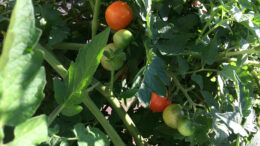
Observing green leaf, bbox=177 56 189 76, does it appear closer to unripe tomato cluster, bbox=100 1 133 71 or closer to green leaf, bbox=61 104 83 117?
unripe tomato cluster, bbox=100 1 133 71

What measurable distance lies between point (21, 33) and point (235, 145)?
0.46 meters

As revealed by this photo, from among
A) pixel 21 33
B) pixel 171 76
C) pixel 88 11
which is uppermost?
pixel 21 33

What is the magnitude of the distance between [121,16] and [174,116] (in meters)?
0.21

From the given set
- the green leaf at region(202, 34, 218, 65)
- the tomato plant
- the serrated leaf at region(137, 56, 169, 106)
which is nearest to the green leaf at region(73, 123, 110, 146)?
the tomato plant

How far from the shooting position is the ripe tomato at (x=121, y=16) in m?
0.52

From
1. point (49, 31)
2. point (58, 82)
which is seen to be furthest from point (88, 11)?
point (58, 82)

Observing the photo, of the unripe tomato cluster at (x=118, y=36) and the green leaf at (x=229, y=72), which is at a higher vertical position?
the unripe tomato cluster at (x=118, y=36)

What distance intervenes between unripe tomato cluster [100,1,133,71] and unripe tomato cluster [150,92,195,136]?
0.43ft

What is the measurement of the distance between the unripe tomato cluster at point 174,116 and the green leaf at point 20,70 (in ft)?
0.98

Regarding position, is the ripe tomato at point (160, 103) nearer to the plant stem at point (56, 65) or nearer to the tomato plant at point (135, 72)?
the tomato plant at point (135, 72)

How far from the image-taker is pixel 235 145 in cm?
56

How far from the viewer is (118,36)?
1.62 feet

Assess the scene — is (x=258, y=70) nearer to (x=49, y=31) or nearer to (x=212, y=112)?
(x=212, y=112)

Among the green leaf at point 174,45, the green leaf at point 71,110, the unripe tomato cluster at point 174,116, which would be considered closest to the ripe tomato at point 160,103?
the unripe tomato cluster at point 174,116
